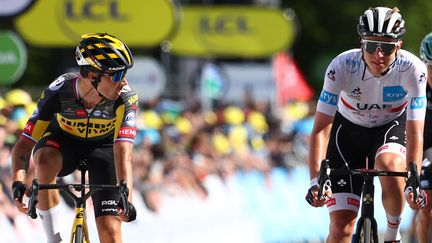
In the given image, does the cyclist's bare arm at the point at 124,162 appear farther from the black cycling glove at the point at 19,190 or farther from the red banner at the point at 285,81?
the red banner at the point at 285,81

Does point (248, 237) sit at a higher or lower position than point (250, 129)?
lower

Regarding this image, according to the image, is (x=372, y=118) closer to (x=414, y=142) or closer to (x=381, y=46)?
(x=414, y=142)

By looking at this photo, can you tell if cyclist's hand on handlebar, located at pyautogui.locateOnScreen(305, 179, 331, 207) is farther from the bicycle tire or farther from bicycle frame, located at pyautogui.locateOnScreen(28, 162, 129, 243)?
the bicycle tire

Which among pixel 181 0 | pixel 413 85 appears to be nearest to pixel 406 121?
pixel 413 85

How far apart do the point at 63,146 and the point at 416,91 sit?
286 centimetres

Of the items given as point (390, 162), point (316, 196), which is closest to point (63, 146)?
point (316, 196)

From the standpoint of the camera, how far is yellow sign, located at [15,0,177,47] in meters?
16.3

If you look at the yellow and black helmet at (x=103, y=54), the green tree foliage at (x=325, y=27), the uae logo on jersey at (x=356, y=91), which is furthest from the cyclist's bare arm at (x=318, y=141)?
the green tree foliage at (x=325, y=27)

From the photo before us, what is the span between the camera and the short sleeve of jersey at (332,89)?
952 centimetres

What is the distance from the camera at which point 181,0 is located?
99.9 ft

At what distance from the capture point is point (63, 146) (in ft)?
32.8

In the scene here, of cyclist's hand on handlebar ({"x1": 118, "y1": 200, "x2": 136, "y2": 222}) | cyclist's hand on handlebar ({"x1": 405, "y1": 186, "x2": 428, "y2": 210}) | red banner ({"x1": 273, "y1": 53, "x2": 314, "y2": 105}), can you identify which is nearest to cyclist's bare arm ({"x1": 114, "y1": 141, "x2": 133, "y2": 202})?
cyclist's hand on handlebar ({"x1": 118, "y1": 200, "x2": 136, "y2": 222})

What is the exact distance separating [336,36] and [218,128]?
31801 mm

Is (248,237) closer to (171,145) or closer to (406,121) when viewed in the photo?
(171,145)
